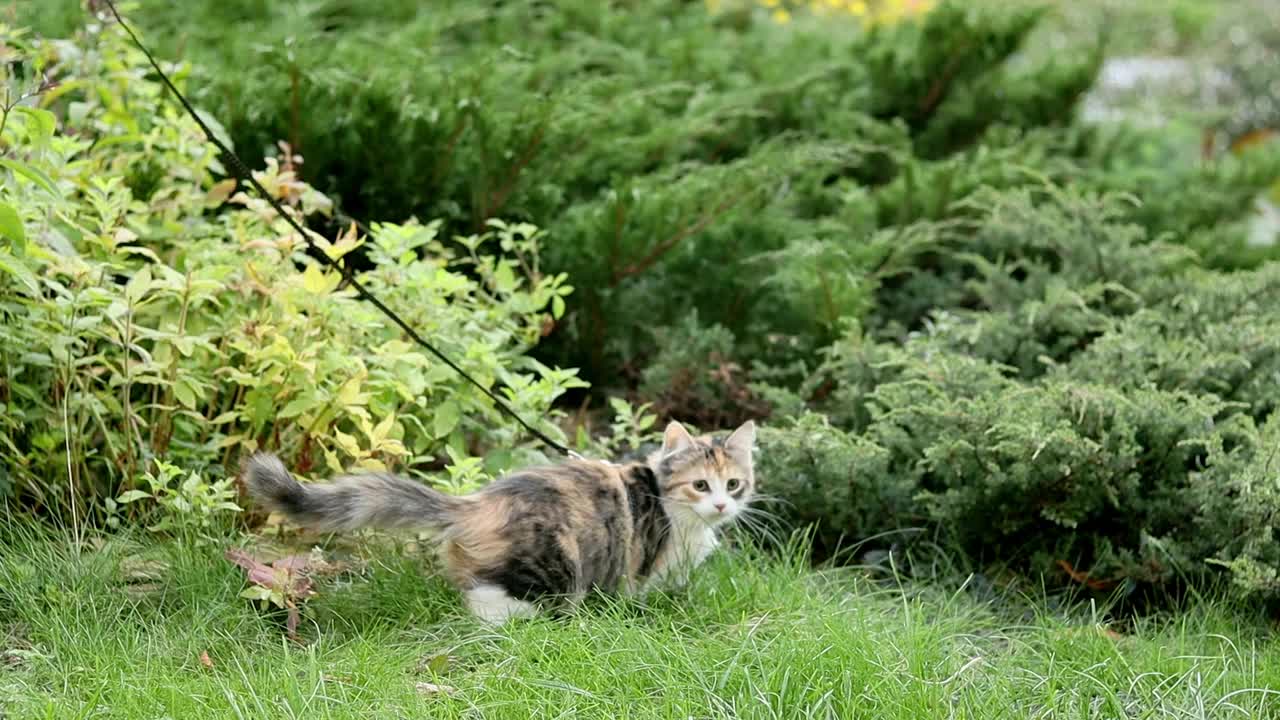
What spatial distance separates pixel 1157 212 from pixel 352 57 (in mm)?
4083

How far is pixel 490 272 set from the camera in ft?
17.3

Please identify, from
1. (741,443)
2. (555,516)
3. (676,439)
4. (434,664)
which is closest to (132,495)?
(434,664)

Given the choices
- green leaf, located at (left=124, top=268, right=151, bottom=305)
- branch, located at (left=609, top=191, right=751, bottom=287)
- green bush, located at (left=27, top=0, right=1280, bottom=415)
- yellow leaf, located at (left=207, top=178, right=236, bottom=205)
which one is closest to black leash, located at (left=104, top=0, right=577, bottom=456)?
yellow leaf, located at (left=207, top=178, right=236, bottom=205)

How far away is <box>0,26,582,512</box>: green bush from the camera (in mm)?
4211

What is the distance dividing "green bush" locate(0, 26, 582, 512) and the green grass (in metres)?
0.35

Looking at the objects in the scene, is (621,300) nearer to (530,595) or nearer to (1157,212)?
(530,595)

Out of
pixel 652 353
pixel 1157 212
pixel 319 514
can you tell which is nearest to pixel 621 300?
pixel 652 353

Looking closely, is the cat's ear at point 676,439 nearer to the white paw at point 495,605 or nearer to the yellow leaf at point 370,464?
the white paw at point 495,605

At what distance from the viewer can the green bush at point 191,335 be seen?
4.21 m

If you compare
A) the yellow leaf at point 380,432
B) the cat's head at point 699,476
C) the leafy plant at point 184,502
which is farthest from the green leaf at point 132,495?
the cat's head at point 699,476

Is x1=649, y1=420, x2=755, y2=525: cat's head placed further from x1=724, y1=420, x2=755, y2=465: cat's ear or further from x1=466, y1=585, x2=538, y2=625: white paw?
x1=466, y1=585, x2=538, y2=625: white paw

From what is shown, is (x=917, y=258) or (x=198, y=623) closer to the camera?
(x=198, y=623)

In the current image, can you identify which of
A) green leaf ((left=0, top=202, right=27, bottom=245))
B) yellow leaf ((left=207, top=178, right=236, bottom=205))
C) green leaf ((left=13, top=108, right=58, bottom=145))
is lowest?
yellow leaf ((left=207, top=178, right=236, bottom=205))

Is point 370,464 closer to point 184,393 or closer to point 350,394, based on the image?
point 350,394
